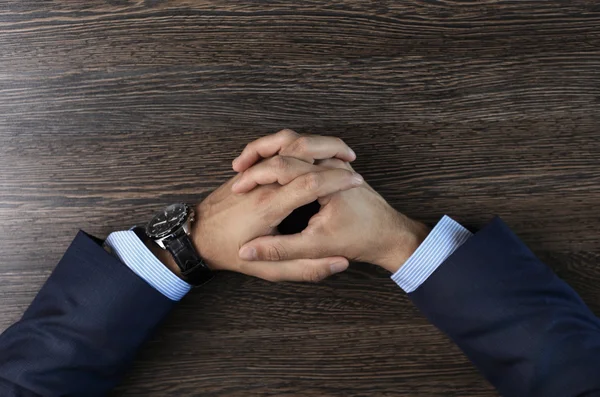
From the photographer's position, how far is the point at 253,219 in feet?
2.77

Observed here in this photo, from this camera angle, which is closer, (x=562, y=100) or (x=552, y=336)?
(x=552, y=336)

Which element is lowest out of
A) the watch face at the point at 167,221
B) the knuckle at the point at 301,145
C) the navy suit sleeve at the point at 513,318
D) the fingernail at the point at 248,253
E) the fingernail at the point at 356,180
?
the navy suit sleeve at the point at 513,318

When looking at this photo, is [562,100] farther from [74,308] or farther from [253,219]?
[74,308]

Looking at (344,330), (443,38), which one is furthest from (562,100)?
(344,330)

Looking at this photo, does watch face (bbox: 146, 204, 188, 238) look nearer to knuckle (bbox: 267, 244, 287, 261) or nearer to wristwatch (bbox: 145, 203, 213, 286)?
wristwatch (bbox: 145, 203, 213, 286)

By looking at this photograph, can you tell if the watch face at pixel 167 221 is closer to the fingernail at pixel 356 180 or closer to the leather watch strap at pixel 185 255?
the leather watch strap at pixel 185 255

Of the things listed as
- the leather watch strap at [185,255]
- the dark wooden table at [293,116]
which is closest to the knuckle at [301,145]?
the dark wooden table at [293,116]

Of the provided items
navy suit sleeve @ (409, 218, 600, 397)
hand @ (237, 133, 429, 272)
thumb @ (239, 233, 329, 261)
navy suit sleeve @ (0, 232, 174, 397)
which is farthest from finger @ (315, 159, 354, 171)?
navy suit sleeve @ (0, 232, 174, 397)

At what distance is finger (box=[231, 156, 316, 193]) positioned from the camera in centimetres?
82

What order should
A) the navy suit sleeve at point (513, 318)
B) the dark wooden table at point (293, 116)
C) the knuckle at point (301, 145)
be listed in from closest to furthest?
1. the navy suit sleeve at point (513, 318)
2. the knuckle at point (301, 145)
3. the dark wooden table at point (293, 116)

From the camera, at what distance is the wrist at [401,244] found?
2.85ft

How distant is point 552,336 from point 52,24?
100 cm

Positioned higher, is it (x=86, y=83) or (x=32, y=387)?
(x=86, y=83)

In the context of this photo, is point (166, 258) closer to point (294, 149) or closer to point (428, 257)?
point (294, 149)
